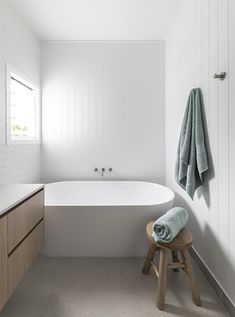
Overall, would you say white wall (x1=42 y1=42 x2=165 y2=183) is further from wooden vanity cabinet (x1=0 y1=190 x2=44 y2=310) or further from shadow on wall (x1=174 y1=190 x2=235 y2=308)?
wooden vanity cabinet (x1=0 y1=190 x2=44 y2=310)

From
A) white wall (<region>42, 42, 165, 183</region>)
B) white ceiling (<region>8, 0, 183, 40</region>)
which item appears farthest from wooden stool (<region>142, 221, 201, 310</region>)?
white ceiling (<region>8, 0, 183, 40</region>)

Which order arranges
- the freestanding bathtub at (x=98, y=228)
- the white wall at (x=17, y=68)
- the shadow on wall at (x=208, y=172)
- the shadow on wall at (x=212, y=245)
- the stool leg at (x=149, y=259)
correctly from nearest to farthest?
the shadow on wall at (x=212, y=245)
the shadow on wall at (x=208, y=172)
the stool leg at (x=149, y=259)
the freestanding bathtub at (x=98, y=228)
the white wall at (x=17, y=68)

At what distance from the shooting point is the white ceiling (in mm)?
2318

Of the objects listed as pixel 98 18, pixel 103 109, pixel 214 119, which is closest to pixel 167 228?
pixel 214 119

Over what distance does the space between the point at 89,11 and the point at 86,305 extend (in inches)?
111

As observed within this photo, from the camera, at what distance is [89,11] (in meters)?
2.44

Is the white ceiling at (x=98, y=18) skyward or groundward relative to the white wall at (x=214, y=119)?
skyward

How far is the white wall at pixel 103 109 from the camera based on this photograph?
3.16 meters

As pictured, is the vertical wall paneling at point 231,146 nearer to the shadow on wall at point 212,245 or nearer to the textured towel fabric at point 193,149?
the shadow on wall at point 212,245

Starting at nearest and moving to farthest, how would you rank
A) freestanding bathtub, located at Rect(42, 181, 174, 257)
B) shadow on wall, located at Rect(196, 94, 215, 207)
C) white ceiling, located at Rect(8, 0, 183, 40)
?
1. shadow on wall, located at Rect(196, 94, 215, 207)
2. freestanding bathtub, located at Rect(42, 181, 174, 257)
3. white ceiling, located at Rect(8, 0, 183, 40)

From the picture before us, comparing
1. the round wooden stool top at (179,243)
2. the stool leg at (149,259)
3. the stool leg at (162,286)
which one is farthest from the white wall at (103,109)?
the stool leg at (162,286)

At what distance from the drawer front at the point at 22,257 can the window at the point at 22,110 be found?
1.06 meters

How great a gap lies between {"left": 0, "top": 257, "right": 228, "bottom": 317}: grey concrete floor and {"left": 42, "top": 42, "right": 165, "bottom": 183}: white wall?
1.42 meters

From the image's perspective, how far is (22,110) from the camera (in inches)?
112
